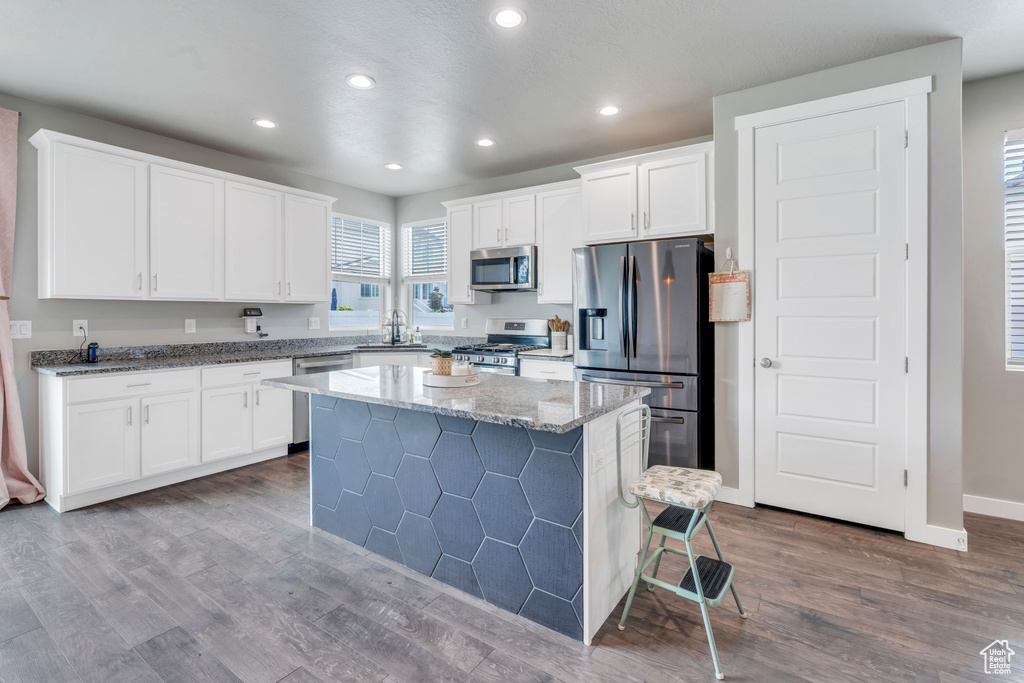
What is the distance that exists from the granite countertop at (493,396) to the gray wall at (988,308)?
2.42m

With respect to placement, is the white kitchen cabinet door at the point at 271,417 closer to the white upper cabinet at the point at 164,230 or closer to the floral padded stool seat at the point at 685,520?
the white upper cabinet at the point at 164,230

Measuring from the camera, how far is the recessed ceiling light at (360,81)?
113 inches

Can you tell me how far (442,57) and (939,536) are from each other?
3.71 metres

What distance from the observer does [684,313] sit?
129 inches

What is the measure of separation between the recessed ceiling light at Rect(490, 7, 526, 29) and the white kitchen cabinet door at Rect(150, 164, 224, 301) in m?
2.73

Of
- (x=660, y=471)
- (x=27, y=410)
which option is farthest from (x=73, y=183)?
(x=660, y=471)

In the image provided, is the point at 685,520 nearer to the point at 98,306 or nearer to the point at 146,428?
the point at 146,428

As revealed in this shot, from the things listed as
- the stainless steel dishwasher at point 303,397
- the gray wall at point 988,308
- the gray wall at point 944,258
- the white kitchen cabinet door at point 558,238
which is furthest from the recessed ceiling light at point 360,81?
the gray wall at point 988,308

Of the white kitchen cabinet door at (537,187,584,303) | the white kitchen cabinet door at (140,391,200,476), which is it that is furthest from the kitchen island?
the white kitchen cabinet door at (537,187,584,303)

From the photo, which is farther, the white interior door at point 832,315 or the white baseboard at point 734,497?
the white baseboard at point 734,497

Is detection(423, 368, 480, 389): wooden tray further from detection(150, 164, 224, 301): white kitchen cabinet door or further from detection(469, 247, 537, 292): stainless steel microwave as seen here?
detection(150, 164, 224, 301): white kitchen cabinet door

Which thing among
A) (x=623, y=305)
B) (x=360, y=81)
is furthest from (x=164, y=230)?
(x=623, y=305)

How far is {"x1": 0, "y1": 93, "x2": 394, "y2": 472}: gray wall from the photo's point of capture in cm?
319

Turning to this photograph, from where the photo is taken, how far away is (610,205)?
3.83 m
